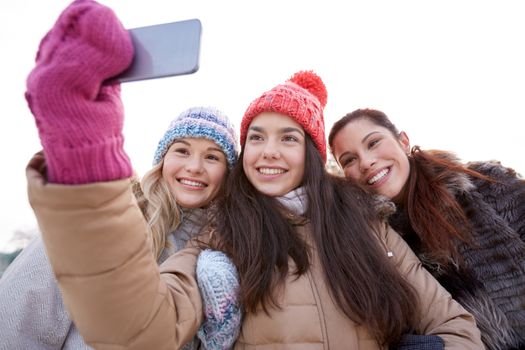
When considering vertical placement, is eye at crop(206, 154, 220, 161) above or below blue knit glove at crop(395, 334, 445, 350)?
above

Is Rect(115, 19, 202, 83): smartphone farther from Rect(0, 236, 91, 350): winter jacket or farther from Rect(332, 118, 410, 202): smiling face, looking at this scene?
Rect(332, 118, 410, 202): smiling face

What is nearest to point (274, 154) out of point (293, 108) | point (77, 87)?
point (293, 108)

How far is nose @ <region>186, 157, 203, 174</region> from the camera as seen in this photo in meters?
2.22

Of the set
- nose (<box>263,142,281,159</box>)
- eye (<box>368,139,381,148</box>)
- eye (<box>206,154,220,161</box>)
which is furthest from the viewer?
eye (<box>368,139,381,148</box>)

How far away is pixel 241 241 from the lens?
5.90ft

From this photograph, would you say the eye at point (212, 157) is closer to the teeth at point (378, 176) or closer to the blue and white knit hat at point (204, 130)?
the blue and white knit hat at point (204, 130)

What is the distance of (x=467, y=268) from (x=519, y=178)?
780 millimetres

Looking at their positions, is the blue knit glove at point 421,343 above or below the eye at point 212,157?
below

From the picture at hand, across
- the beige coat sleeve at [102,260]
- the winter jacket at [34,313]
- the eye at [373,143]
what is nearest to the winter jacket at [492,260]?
the eye at [373,143]

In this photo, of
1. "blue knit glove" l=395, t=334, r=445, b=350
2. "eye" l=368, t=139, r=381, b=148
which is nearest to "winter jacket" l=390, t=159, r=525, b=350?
"eye" l=368, t=139, r=381, b=148

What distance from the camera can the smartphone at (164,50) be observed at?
32.8 inches

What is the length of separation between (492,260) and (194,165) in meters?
2.04

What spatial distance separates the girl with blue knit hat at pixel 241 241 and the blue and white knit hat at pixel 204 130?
13 centimetres

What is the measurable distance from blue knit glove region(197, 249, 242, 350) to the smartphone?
37.5 inches
